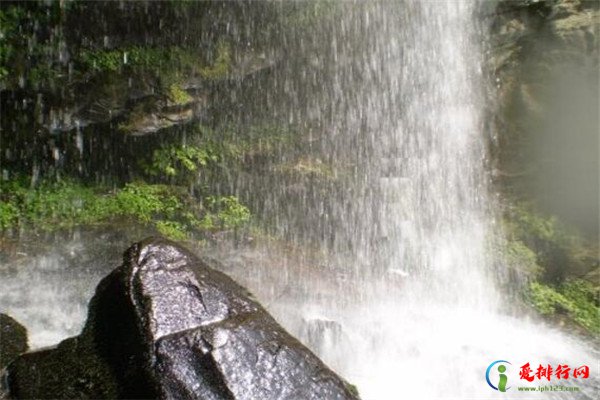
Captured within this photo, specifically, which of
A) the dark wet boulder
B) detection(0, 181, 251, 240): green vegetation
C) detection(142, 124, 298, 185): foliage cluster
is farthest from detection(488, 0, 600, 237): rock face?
the dark wet boulder

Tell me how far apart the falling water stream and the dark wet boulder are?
3.33 meters

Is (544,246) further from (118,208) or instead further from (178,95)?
(118,208)

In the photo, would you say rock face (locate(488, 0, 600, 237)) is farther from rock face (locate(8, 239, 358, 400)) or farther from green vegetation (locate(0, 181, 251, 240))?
rock face (locate(8, 239, 358, 400))

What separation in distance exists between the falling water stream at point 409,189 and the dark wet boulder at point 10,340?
333cm

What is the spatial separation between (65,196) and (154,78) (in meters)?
2.91

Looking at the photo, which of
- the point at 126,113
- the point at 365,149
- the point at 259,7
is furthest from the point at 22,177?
the point at 365,149

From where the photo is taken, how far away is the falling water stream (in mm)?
8062

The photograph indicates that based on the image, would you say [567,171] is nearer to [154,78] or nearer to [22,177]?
[154,78]

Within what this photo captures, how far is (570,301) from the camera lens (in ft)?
29.4

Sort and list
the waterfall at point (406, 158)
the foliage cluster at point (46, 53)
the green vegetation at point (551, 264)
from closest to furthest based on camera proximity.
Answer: the foliage cluster at point (46, 53)
the green vegetation at point (551, 264)
the waterfall at point (406, 158)

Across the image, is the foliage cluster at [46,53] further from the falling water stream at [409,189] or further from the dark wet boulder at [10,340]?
the dark wet boulder at [10,340]

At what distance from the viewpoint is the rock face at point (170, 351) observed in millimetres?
3162

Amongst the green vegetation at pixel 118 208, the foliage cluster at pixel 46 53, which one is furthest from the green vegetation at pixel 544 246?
the foliage cluster at pixel 46 53

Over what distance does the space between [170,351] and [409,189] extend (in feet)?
27.3
